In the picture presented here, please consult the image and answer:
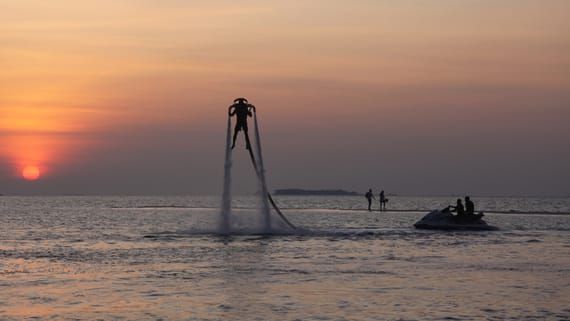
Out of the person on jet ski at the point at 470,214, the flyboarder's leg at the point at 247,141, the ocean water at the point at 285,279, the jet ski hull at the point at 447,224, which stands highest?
the flyboarder's leg at the point at 247,141

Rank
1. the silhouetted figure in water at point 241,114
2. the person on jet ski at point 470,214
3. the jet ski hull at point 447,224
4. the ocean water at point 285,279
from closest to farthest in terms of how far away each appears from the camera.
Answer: the ocean water at point 285,279 < the silhouetted figure in water at point 241,114 < the jet ski hull at point 447,224 < the person on jet ski at point 470,214

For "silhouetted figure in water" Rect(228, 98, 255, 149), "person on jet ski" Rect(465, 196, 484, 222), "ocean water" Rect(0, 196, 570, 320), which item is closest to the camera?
"ocean water" Rect(0, 196, 570, 320)

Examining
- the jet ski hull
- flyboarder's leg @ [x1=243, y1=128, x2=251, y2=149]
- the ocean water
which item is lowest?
the ocean water

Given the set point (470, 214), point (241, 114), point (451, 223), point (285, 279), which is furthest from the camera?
point (470, 214)

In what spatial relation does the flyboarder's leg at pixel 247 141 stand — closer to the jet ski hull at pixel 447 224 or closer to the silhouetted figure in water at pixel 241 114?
the silhouetted figure in water at pixel 241 114

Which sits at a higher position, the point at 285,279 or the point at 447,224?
the point at 447,224

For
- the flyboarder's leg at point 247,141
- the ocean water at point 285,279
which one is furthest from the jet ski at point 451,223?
the flyboarder's leg at point 247,141

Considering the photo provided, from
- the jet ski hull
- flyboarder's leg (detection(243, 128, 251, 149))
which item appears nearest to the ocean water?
flyboarder's leg (detection(243, 128, 251, 149))

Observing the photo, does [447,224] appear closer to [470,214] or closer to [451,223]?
[451,223]

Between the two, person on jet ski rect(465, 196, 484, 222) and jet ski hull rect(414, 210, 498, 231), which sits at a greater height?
person on jet ski rect(465, 196, 484, 222)

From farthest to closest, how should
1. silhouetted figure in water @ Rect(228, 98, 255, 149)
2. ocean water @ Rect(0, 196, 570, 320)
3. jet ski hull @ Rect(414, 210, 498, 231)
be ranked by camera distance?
jet ski hull @ Rect(414, 210, 498, 231) < silhouetted figure in water @ Rect(228, 98, 255, 149) < ocean water @ Rect(0, 196, 570, 320)

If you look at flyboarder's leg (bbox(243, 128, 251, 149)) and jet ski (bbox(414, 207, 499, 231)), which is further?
jet ski (bbox(414, 207, 499, 231))

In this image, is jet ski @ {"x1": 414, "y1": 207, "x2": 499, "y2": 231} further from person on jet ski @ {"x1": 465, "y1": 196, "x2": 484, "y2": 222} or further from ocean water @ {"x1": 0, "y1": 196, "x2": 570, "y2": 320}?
ocean water @ {"x1": 0, "y1": 196, "x2": 570, "y2": 320}

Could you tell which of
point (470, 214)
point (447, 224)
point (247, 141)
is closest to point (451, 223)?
point (447, 224)
